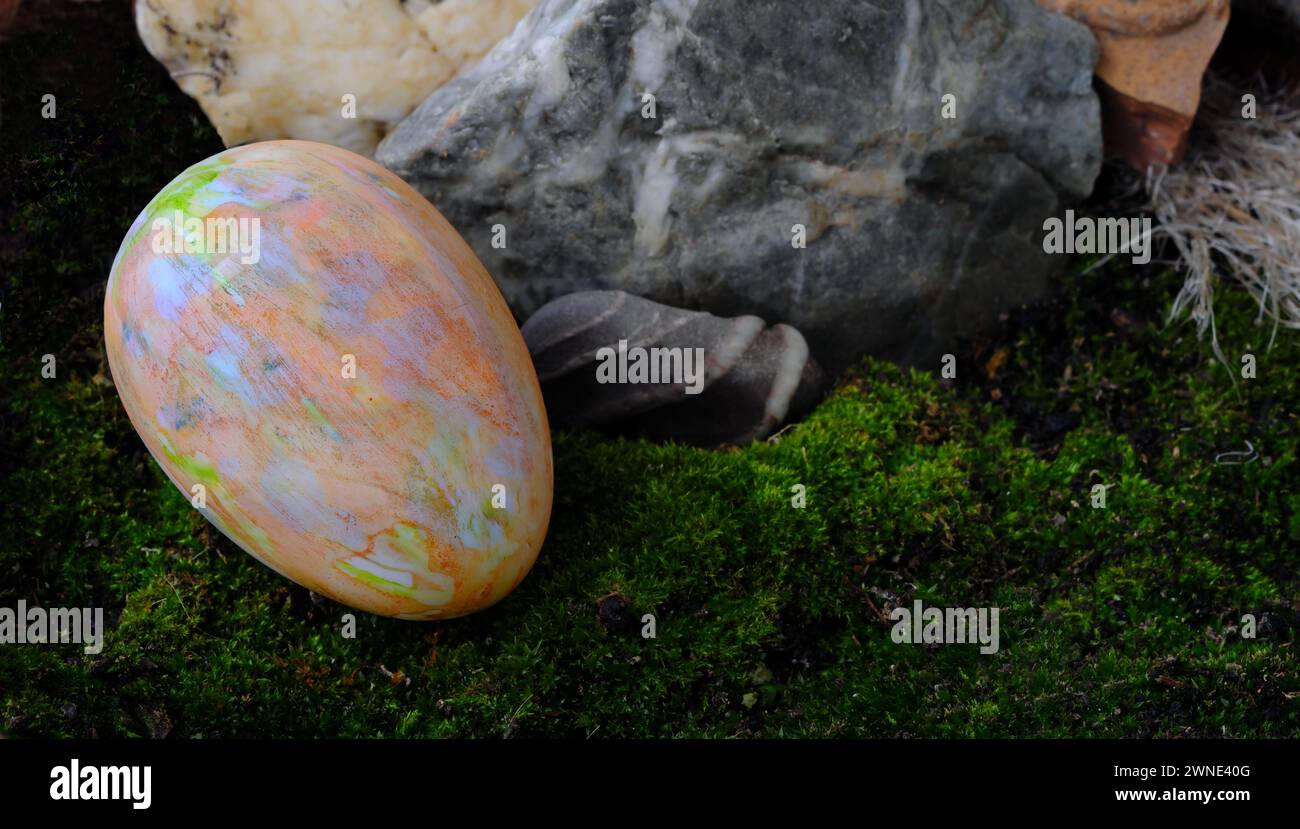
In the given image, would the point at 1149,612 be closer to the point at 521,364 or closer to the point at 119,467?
the point at 521,364

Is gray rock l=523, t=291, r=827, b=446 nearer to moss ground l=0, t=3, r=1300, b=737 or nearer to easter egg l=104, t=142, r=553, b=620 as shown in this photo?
moss ground l=0, t=3, r=1300, b=737

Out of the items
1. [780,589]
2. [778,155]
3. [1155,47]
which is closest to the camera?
[780,589]

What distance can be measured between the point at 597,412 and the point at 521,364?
764 mm

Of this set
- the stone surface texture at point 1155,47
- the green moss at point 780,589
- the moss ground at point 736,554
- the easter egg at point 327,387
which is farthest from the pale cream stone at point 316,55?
the stone surface texture at point 1155,47

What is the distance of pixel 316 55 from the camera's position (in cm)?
471

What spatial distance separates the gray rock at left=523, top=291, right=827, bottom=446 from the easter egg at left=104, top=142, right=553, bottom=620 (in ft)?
2.53

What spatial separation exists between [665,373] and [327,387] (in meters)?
1.45

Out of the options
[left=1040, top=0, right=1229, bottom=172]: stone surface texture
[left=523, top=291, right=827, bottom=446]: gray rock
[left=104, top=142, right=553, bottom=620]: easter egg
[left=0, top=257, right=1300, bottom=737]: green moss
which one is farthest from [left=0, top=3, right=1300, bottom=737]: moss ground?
[left=1040, top=0, right=1229, bottom=172]: stone surface texture

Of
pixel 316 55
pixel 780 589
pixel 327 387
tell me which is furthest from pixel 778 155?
pixel 327 387

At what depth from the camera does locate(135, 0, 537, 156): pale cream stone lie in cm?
466

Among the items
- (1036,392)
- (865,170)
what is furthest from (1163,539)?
(865,170)

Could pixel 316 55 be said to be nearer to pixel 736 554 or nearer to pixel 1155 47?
pixel 736 554

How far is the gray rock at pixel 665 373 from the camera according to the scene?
4477 mm

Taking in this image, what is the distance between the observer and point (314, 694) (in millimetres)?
Result: 3758
